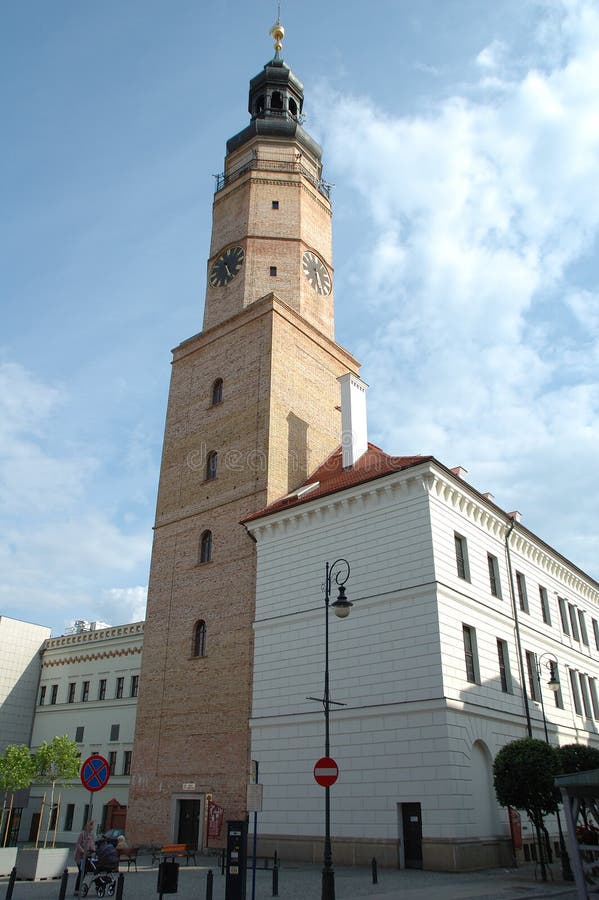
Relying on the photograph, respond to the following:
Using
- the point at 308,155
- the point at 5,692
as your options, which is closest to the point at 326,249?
the point at 308,155

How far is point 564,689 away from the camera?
94.9 feet

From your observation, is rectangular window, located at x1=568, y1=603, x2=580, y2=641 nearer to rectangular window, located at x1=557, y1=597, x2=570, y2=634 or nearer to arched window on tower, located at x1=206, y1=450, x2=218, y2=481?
rectangular window, located at x1=557, y1=597, x2=570, y2=634

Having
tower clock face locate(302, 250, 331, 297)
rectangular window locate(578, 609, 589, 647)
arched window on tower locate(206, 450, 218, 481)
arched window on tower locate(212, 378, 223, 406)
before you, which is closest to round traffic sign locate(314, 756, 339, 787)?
arched window on tower locate(206, 450, 218, 481)

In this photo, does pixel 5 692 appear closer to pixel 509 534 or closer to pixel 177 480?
pixel 177 480

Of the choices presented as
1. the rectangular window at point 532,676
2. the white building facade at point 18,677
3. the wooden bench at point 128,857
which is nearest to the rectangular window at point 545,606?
the rectangular window at point 532,676

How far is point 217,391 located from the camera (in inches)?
1344

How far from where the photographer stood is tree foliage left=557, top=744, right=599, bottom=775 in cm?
2308

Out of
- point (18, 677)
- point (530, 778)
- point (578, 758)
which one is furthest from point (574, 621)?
point (18, 677)

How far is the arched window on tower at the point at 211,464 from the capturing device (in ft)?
105

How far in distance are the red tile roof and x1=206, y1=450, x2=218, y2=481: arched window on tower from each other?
4.17m

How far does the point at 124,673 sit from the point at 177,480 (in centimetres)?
1338

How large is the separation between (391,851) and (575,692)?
45.6 ft

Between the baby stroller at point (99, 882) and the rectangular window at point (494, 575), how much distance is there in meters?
15.3

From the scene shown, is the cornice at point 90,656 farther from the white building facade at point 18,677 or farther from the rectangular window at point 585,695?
the rectangular window at point 585,695
